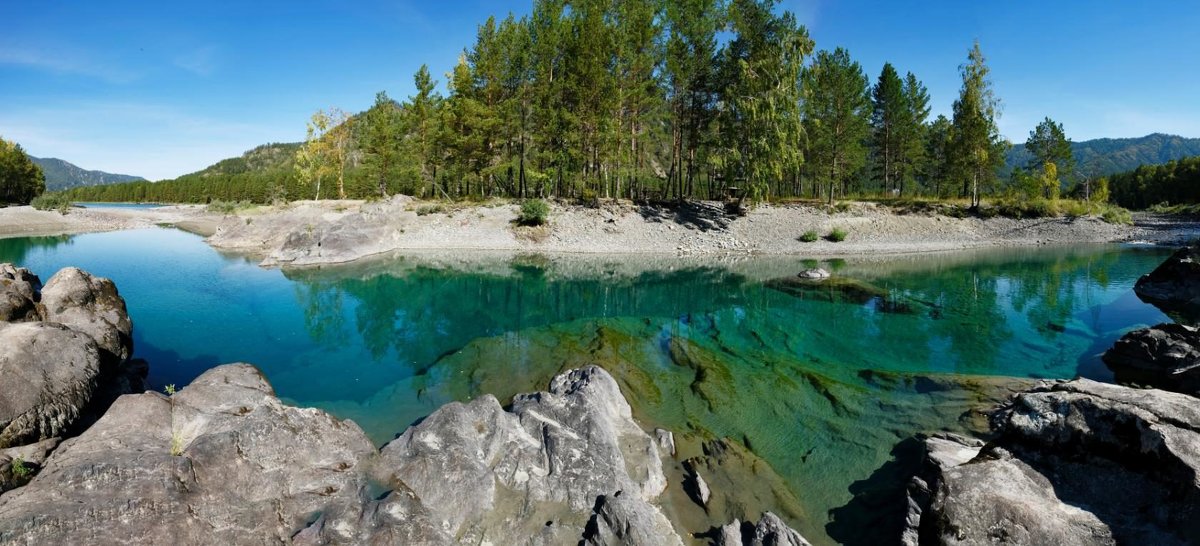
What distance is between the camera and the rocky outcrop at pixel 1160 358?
1321cm

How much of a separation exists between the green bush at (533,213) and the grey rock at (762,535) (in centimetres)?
4061

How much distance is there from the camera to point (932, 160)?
204 feet

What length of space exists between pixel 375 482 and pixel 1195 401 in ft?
46.4

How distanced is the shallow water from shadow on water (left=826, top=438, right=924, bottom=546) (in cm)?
5

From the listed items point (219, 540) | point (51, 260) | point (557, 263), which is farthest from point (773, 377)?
point (51, 260)

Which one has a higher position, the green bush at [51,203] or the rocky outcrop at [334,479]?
the green bush at [51,203]

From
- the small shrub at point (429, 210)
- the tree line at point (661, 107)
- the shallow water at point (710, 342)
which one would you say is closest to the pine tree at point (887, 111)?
the tree line at point (661, 107)

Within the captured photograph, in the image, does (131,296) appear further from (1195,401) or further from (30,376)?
(1195,401)

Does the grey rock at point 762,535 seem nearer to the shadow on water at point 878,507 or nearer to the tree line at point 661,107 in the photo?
the shadow on water at point 878,507

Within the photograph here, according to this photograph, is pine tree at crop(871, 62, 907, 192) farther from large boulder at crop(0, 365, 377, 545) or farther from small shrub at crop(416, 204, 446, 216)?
large boulder at crop(0, 365, 377, 545)

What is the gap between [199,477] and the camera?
7523mm

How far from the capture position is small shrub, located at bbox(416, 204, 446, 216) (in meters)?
47.9

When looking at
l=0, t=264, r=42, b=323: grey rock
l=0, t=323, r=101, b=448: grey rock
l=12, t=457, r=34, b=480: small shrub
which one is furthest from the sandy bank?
l=12, t=457, r=34, b=480: small shrub

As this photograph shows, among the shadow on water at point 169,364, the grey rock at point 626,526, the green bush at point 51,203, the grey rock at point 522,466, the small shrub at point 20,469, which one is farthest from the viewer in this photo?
the green bush at point 51,203
